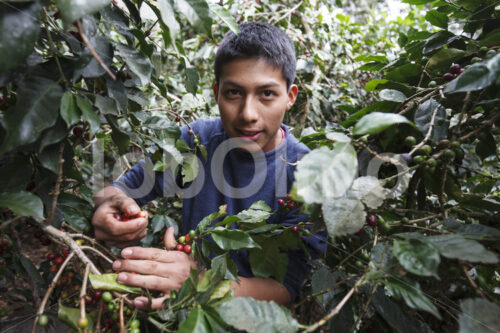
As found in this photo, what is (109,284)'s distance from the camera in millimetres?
691

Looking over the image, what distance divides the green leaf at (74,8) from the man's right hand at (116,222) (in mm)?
664

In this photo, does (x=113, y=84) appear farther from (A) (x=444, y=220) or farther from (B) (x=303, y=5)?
(B) (x=303, y=5)

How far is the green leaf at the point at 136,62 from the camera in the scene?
76cm

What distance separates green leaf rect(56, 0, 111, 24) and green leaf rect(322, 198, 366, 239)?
0.52 m

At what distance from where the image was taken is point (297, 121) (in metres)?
2.48

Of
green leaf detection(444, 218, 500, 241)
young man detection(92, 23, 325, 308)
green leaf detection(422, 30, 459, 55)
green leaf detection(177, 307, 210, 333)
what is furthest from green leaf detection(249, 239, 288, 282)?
green leaf detection(422, 30, 459, 55)

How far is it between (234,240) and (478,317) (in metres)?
0.49

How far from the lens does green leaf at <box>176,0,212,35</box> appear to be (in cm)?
66

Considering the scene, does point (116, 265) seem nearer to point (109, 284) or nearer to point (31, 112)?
point (109, 284)

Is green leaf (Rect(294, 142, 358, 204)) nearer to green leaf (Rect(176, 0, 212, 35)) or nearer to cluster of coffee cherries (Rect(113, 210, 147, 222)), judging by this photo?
green leaf (Rect(176, 0, 212, 35))

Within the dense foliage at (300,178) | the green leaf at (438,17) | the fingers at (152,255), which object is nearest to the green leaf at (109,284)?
the dense foliage at (300,178)

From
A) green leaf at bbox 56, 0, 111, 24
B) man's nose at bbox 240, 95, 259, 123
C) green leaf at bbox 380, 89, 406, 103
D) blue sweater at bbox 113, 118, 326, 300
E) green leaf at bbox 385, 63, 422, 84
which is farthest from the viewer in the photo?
blue sweater at bbox 113, 118, 326, 300

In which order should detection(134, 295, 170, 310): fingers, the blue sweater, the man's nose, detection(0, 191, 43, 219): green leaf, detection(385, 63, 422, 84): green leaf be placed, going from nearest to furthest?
1. detection(0, 191, 43, 219): green leaf
2. detection(134, 295, 170, 310): fingers
3. detection(385, 63, 422, 84): green leaf
4. the man's nose
5. the blue sweater

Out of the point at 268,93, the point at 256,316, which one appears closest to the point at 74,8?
the point at 256,316
